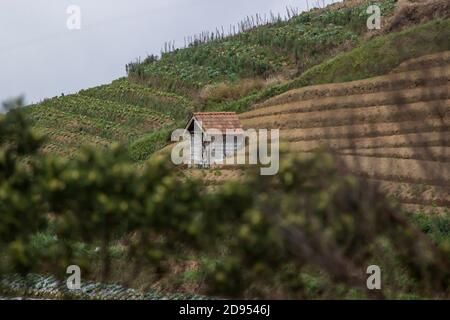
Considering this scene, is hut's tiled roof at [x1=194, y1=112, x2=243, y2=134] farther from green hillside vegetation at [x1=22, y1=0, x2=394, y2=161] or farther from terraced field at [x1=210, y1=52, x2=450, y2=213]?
green hillside vegetation at [x1=22, y1=0, x2=394, y2=161]

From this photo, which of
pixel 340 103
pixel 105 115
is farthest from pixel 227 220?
pixel 105 115

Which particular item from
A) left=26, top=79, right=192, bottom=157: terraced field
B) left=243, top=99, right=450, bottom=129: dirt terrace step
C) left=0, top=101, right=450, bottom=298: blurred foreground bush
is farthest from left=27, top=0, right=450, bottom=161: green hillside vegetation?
left=0, top=101, right=450, bottom=298: blurred foreground bush

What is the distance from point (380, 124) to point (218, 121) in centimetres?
473

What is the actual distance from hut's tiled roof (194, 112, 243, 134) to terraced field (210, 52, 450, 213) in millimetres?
955

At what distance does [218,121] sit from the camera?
24.3 metres

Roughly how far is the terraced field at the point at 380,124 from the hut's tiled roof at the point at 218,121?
3.13 feet

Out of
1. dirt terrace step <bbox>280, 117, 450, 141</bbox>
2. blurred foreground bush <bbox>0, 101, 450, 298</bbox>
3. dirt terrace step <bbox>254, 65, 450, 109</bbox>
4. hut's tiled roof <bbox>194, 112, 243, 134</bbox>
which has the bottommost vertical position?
blurred foreground bush <bbox>0, 101, 450, 298</bbox>

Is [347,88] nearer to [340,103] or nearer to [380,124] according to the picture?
[340,103]

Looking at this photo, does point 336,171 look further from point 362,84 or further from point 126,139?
point 126,139

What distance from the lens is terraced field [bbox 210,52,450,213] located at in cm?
1789

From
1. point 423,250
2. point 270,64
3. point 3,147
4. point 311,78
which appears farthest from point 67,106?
point 423,250

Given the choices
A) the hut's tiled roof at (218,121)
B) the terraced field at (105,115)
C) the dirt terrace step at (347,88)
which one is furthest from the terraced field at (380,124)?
the terraced field at (105,115)
